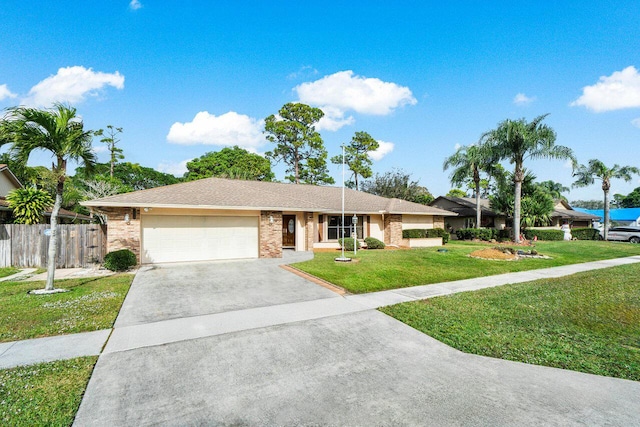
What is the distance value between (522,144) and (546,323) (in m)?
22.1

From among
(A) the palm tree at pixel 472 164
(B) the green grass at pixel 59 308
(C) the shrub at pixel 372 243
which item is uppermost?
(A) the palm tree at pixel 472 164

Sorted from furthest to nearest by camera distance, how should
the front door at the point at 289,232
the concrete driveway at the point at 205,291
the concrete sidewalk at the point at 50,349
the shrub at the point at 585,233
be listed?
1. the shrub at the point at 585,233
2. the front door at the point at 289,232
3. the concrete driveway at the point at 205,291
4. the concrete sidewalk at the point at 50,349

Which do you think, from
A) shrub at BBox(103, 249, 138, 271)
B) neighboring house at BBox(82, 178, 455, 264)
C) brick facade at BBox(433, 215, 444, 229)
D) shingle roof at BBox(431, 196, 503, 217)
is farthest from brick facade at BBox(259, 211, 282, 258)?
shingle roof at BBox(431, 196, 503, 217)

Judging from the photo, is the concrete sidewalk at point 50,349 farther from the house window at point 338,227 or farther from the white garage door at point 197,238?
the house window at point 338,227

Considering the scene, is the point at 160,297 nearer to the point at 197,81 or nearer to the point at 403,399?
the point at 403,399

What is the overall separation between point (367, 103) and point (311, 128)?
1336 cm

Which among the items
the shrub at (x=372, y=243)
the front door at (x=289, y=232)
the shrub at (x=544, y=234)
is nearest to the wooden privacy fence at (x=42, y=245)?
the front door at (x=289, y=232)

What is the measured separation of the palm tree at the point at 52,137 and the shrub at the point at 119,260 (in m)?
2.95

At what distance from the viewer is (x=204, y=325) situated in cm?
603

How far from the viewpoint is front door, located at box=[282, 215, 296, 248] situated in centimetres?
1853

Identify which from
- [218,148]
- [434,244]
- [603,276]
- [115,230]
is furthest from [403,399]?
[218,148]

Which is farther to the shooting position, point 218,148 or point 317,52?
point 218,148

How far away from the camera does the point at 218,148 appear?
137 feet

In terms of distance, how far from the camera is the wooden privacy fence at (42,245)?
12.0 m
